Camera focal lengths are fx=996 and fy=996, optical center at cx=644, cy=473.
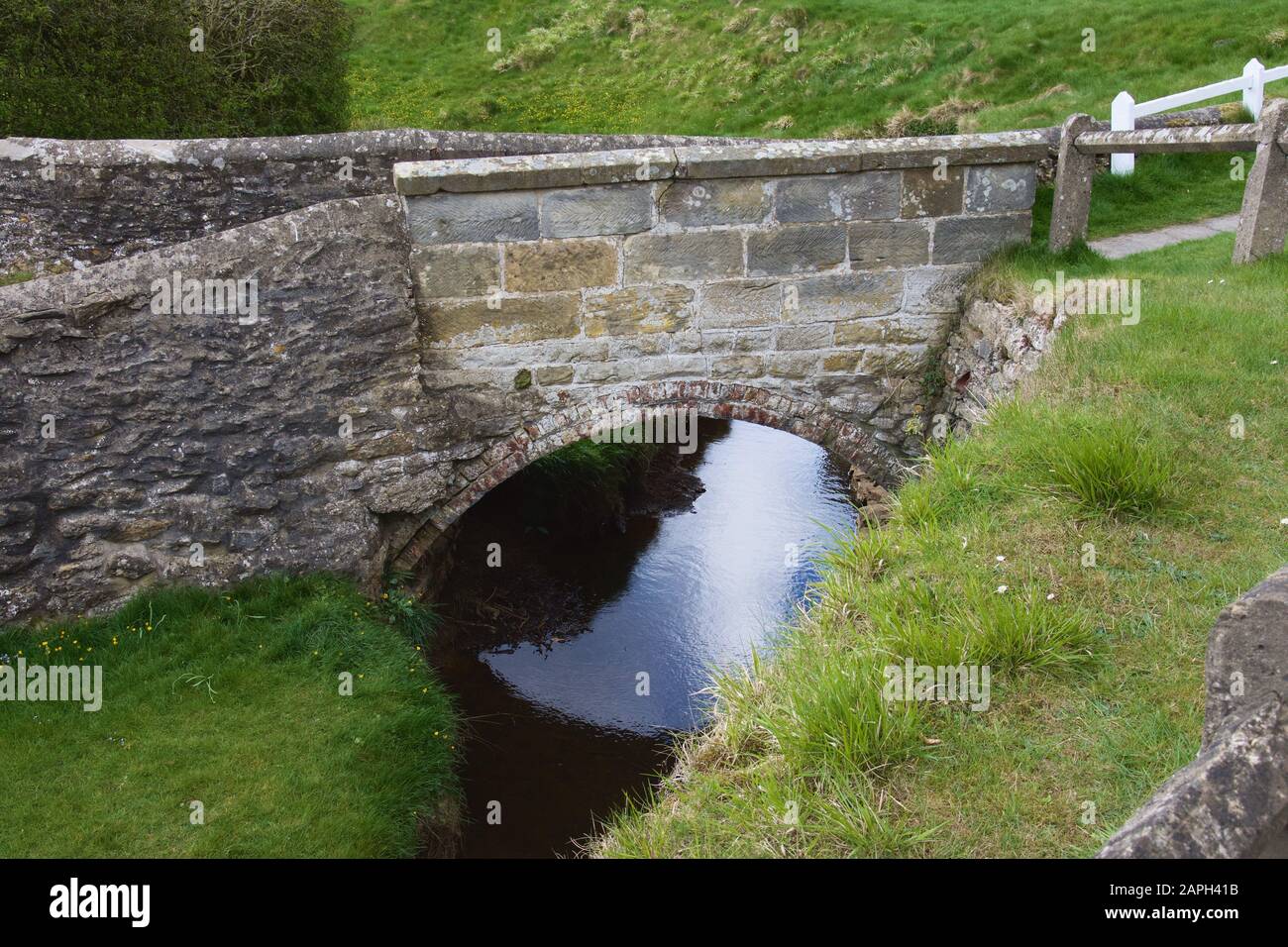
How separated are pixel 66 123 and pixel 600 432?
577 centimetres

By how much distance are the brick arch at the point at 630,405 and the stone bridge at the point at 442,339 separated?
0.06 feet

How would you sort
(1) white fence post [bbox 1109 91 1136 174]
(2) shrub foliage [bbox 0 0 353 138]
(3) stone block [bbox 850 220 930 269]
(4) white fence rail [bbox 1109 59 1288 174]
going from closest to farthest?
(3) stone block [bbox 850 220 930 269], (2) shrub foliage [bbox 0 0 353 138], (1) white fence post [bbox 1109 91 1136 174], (4) white fence rail [bbox 1109 59 1288 174]

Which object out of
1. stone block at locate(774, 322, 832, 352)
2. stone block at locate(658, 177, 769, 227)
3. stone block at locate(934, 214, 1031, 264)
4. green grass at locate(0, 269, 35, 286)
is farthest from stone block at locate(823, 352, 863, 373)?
green grass at locate(0, 269, 35, 286)

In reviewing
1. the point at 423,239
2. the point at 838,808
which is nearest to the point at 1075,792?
the point at 838,808

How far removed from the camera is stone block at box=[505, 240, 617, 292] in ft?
21.5

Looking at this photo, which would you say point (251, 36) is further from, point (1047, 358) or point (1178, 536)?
point (1178, 536)

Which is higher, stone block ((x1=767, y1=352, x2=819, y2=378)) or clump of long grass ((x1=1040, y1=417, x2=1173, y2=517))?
stone block ((x1=767, y1=352, x2=819, y2=378))

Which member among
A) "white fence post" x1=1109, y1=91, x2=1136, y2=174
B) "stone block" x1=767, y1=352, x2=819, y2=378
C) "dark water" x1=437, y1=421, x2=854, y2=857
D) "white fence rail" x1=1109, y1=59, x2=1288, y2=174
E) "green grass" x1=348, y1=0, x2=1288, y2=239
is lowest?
"dark water" x1=437, y1=421, x2=854, y2=857

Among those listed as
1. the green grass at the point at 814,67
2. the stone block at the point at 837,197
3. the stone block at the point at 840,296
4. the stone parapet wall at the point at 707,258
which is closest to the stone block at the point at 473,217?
the stone parapet wall at the point at 707,258

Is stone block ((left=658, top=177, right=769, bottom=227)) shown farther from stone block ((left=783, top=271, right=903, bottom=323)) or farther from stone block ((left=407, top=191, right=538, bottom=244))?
stone block ((left=407, top=191, right=538, bottom=244))

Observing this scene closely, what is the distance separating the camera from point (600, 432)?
7.18 meters

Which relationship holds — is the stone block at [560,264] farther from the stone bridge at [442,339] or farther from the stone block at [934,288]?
the stone block at [934,288]

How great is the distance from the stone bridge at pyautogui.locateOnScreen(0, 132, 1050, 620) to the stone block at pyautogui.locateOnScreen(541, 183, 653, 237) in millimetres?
15

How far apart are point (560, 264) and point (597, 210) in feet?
1.42
